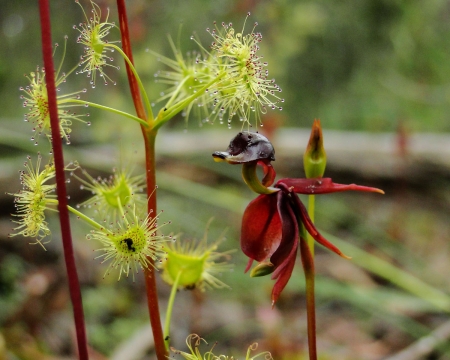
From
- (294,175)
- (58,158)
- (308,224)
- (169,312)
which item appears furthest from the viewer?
(294,175)

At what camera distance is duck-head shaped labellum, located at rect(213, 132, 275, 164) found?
722mm

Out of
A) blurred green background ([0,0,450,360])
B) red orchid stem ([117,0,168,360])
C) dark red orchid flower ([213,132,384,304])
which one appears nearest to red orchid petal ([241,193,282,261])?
dark red orchid flower ([213,132,384,304])

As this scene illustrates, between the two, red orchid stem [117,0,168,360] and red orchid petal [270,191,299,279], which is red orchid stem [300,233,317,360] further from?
red orchid stem [117,0,168,360]

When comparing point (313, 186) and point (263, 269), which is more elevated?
point (313, 186)

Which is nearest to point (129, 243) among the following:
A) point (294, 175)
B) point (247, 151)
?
point (247, 151)

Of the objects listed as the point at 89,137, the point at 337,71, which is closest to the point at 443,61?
the point at 337,71

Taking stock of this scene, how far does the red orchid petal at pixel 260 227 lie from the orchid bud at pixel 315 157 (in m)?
0.08

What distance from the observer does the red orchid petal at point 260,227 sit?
2.62 feet

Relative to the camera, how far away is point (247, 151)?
734 millimetres

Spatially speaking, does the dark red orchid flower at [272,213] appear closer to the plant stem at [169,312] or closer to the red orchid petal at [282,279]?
the red orchid petal at [282,279]

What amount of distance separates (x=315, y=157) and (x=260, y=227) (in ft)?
0.48

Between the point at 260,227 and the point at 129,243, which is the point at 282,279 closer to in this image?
the point at 260,227

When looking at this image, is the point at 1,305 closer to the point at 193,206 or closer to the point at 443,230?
the point at 193,206

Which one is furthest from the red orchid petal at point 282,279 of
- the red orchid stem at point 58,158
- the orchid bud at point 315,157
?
the red orchid stem at point 58,158
